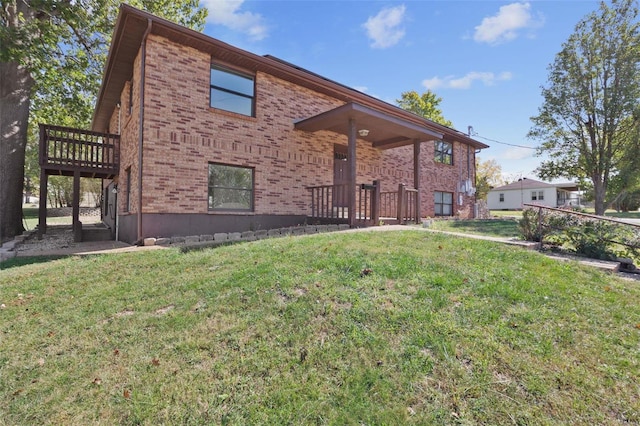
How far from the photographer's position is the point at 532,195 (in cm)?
3697

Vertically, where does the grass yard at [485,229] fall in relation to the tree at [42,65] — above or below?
below

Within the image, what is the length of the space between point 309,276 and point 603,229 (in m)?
5.64

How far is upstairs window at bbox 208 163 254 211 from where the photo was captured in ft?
29.6

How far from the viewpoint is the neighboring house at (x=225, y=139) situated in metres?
8.02

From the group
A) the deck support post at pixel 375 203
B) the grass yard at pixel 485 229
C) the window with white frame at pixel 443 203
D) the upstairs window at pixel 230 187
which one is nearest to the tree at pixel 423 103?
the window with white frame at pixel 443 203

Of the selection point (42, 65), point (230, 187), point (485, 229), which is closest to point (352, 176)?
point (230, 187)

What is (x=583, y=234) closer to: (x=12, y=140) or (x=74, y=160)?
(x=74, y=160)

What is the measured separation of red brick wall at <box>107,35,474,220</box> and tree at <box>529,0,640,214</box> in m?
11.7

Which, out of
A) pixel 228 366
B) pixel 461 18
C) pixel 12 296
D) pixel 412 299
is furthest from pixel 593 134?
pixel 12 296

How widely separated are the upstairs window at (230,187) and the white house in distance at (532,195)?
34.8 m

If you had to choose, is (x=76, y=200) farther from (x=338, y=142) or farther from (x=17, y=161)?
(x=338, y=142)

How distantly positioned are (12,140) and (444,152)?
1881 centimetres

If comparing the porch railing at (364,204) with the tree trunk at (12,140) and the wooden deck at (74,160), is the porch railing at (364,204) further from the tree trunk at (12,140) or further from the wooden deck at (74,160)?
the tree trunk at (12,140)

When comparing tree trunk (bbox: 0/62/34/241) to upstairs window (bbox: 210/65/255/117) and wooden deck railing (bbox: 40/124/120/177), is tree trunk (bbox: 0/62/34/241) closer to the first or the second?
wooden deck railing (bbox: 40/124/120/177)
